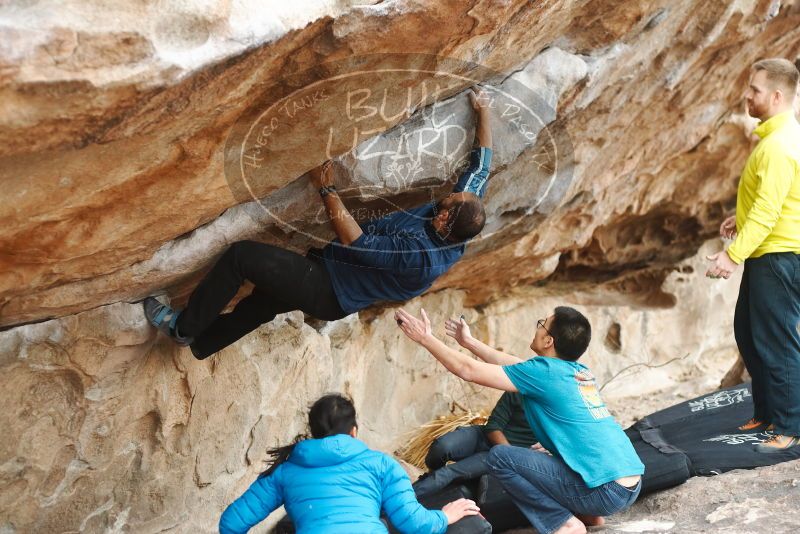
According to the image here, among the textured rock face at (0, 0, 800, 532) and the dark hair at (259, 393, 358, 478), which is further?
the dark hair at (259, 393, 358, 478)

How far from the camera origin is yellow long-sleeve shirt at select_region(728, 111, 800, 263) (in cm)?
353

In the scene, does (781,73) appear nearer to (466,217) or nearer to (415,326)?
(466,217)

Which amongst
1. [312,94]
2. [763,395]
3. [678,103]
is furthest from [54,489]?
[678,103]

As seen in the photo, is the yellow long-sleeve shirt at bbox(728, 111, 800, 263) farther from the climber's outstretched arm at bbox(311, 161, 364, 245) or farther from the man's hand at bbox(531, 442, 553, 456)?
the climber's outstretched arm at bbox(311, 161, 364, 245)

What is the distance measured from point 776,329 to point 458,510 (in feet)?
5.41

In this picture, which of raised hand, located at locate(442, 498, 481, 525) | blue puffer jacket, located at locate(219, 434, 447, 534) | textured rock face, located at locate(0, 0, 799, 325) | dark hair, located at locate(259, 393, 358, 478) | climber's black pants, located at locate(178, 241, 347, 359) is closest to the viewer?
textured rock face, located at locate(0, 0, 799, 325)

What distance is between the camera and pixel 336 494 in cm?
268

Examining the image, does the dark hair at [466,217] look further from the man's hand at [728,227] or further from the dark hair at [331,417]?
the man's hand at [728,227]

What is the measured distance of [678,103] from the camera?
471 cm

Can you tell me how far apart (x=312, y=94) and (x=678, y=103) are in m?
2.62

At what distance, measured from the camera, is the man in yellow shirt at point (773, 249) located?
139 inches

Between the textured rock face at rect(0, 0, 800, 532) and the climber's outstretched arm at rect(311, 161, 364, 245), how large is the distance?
0.24 feet

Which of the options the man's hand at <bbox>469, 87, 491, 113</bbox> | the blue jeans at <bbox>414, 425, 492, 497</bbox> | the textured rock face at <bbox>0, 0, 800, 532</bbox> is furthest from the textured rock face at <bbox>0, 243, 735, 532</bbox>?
the man's hand at <bbox>469, 87, 491, 113</bbox>

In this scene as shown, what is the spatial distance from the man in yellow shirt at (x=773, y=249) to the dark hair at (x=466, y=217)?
3.16ft
